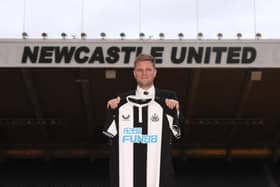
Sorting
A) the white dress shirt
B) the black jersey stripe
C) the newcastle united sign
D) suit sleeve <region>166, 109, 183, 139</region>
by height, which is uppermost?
the newcastle united sign

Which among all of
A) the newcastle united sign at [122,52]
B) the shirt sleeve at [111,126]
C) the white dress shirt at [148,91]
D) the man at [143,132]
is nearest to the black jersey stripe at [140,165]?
the man at [143,132]

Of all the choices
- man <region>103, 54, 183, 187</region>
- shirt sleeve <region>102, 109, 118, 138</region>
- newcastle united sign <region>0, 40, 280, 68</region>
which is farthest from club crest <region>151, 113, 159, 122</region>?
newcastle united sign <region>0, 40, 280, 68</region>

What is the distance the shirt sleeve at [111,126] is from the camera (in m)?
3.21

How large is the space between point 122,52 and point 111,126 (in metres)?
5.39

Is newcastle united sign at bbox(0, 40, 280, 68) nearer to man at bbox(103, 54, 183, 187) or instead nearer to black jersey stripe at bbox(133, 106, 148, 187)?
man at bbox(103, 54, 183, 187)

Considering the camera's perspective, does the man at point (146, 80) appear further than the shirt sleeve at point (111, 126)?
No

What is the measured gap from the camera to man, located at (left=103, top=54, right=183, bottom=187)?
3.12m

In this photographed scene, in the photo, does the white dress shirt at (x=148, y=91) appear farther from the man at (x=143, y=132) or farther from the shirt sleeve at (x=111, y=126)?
the shirt sleeve at (x=111, y=126)

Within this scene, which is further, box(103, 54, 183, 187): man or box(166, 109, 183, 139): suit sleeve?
box(166, 109, 183, 139): suit sleeve

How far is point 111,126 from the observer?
3236 mm

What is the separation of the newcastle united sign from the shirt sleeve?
5.29 m

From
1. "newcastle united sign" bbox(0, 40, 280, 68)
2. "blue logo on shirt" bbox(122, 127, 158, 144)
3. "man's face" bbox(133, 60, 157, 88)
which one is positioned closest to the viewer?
"man's face" bbox(133, 60, 157, 88)

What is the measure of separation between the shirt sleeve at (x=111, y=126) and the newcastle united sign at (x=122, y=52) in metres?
5.29

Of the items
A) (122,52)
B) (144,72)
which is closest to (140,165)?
(144,72)
